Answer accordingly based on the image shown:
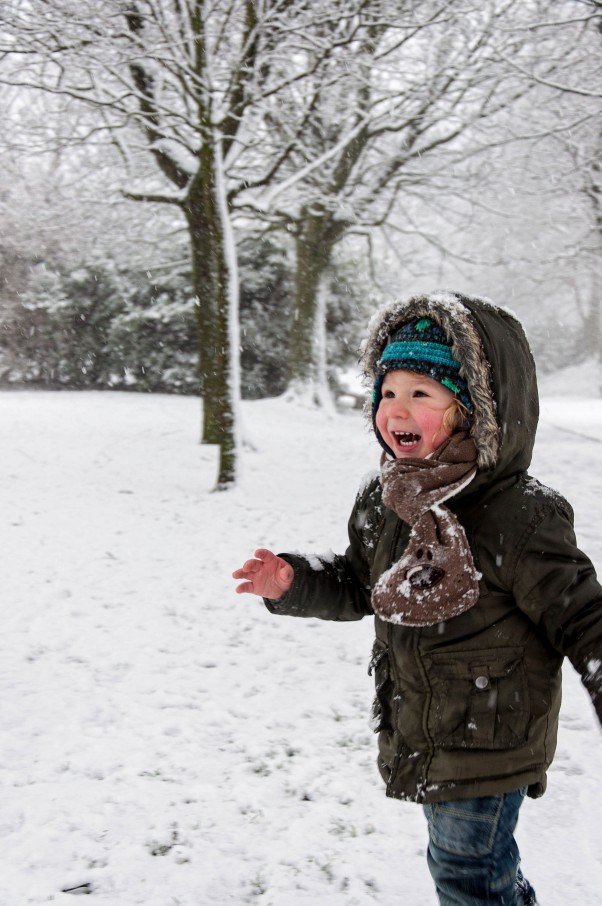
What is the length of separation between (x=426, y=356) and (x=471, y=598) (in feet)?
2.04

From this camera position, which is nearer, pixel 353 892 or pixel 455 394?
pixel 455 394

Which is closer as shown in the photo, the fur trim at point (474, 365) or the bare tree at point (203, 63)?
the fur trim at point (474, 365)

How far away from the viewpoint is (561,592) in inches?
64.4

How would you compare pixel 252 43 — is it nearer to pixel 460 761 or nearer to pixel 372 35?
pixel 372 35

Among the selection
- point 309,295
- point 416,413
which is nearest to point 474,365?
point 416,413

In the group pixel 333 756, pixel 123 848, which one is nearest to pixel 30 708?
pixel 123 848

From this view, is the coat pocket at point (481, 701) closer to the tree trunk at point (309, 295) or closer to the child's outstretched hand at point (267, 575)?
the child's outstretched hand at point (267, 575)

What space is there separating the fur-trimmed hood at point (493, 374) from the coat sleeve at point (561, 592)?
0.62 ft

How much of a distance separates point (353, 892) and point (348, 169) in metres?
15.0

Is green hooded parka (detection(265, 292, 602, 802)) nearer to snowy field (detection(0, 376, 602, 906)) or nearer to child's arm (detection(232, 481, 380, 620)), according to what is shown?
child's arm (detection(232, 481, 380, 620))

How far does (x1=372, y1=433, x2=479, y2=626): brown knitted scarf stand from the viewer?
1.72 metres

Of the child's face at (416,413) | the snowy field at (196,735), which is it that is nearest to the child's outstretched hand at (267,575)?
the child's face at (416,413)

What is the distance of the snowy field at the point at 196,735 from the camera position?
2730 mm

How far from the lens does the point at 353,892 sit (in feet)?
8.62
